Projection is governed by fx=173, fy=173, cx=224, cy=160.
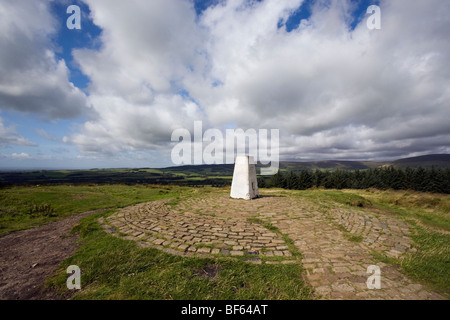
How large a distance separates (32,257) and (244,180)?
31.5 ft

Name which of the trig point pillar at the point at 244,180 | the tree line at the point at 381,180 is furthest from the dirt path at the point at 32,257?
the tree line at the point at 381,180

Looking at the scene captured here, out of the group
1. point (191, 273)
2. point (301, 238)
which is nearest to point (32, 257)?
point (191, 273)

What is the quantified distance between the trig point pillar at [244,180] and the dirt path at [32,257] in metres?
8.44

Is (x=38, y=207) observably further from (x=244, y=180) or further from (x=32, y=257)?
(x=244, y=180)

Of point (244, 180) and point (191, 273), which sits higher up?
point (244, 180)

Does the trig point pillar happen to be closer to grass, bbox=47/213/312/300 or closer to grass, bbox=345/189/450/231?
grass, bbox=47/213/312/300

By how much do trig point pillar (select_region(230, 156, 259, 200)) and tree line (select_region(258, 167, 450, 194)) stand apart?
31506 millimetres

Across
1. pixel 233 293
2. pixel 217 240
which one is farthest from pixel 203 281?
pixel 217 240

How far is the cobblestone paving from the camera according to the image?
3.50m

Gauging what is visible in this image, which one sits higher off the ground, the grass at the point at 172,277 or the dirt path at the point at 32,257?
the grass at the point at 172,277

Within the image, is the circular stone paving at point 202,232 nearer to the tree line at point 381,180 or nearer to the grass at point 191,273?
the grass at point 191,273

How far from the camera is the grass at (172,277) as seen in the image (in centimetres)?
317

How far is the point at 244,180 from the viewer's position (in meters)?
11.6

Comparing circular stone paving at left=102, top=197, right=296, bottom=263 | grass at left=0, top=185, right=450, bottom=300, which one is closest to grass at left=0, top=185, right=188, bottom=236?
circular stone paving at left=102, top=197, right=296, bottom=263
